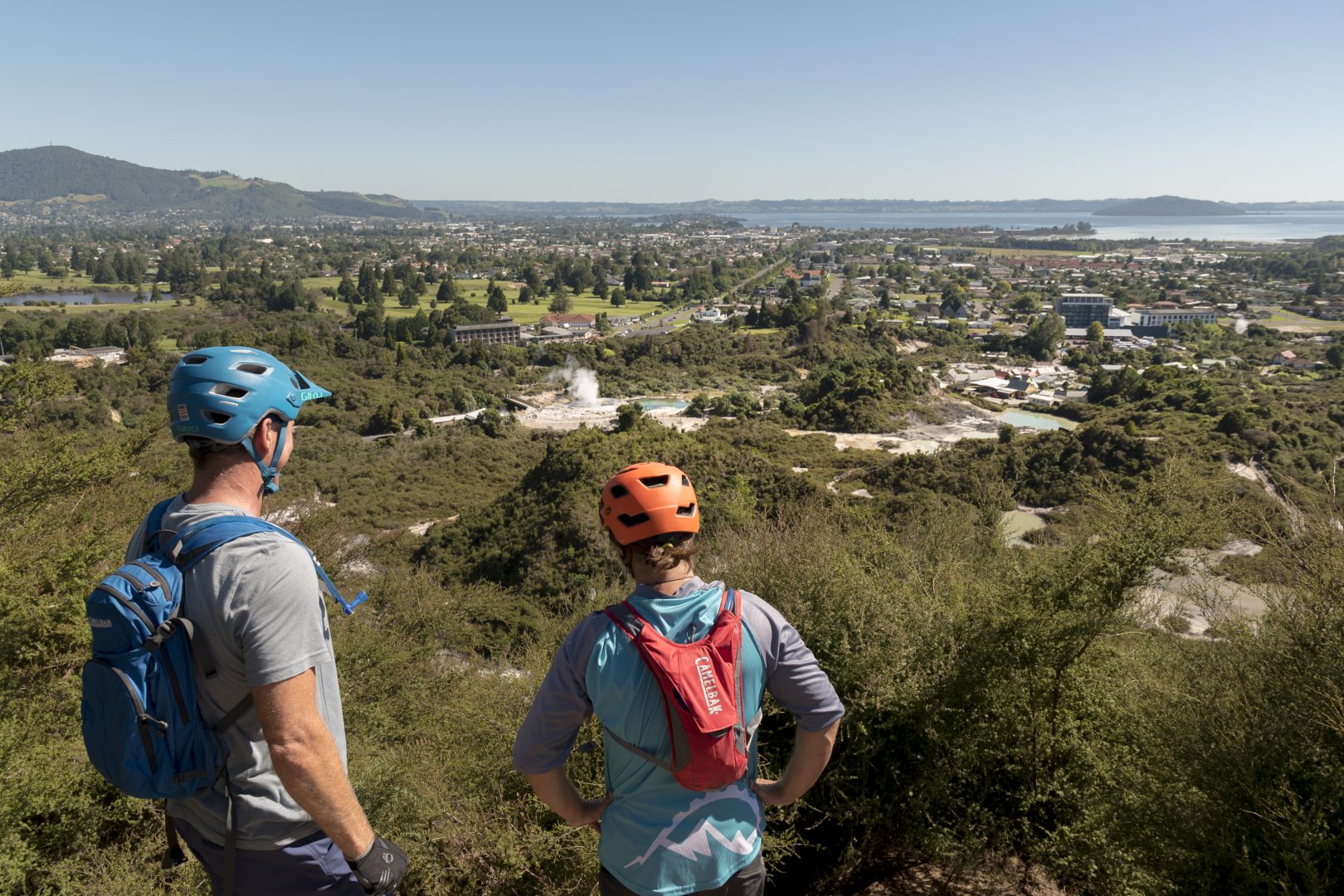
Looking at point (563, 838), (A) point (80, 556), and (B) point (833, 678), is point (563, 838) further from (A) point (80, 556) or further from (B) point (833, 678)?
(A) point (80, 556)

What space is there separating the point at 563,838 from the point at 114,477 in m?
9.09

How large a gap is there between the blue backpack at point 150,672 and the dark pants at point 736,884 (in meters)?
0.96

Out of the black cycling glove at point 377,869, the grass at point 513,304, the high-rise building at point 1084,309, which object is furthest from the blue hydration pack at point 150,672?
the high-rise building at point 1084,309

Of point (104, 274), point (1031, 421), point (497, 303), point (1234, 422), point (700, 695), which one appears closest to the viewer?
point (700, 695)

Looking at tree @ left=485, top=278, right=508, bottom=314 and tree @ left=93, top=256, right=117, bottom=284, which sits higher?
tree @ left=93, top=256, right=117, bottom=284

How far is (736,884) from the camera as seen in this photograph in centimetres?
179

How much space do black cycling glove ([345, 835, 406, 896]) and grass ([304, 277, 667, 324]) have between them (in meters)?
62.7

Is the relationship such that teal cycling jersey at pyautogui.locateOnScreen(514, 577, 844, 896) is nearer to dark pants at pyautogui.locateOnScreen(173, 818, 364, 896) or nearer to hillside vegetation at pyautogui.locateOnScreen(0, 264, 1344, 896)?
dark pants at pyautogui.locateOnScreen(173, 818, 364, 896)

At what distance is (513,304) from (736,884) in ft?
244

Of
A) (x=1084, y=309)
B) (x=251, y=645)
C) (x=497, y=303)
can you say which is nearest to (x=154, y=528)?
(x=251, y=645)

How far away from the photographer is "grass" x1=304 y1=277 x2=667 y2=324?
65.3 metres

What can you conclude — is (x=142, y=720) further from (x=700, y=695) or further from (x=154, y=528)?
(x=700, y=695)

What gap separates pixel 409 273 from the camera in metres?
80.0

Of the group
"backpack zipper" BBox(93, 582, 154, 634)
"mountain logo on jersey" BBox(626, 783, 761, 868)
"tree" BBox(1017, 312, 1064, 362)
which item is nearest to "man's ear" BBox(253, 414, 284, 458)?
"backpack zipper" BBox(93, 582, 154, 634)
